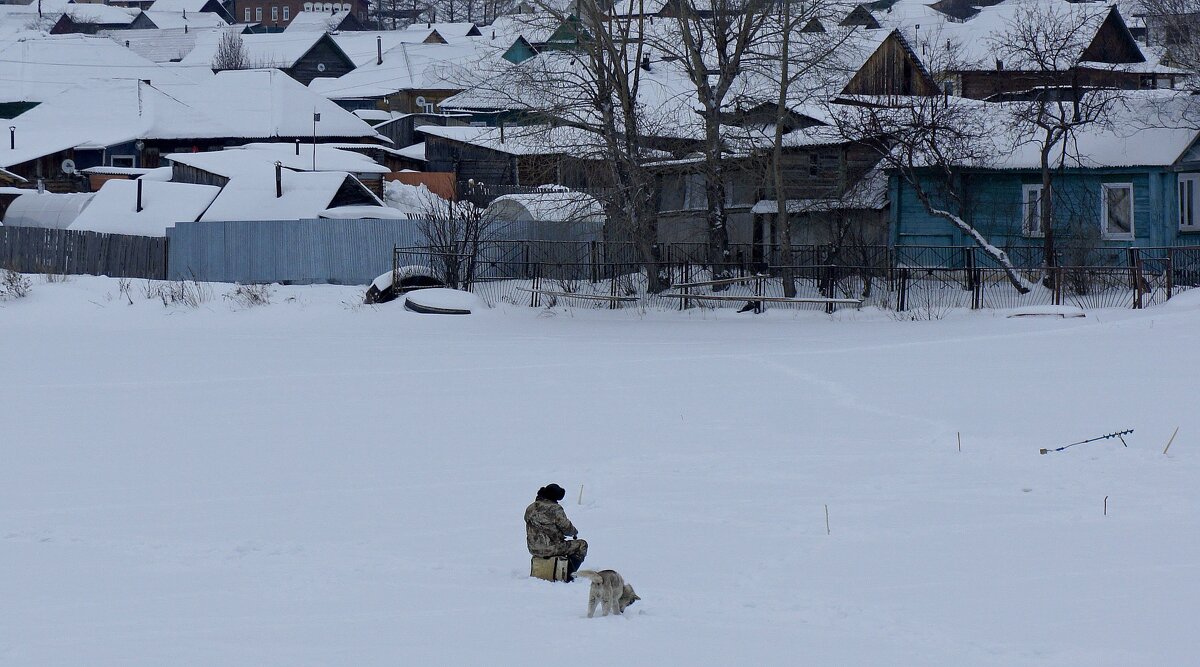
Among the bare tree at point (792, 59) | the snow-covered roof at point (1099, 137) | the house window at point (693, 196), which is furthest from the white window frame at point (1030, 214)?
the house window at point (693, 196)

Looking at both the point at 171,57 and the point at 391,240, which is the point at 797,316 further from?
the point at 171,57

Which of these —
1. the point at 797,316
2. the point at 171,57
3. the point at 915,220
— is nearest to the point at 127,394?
the point at 797,316

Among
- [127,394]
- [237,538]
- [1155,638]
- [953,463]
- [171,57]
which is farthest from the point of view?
[171,57]

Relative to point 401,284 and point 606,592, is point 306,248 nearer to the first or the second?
point 401,284

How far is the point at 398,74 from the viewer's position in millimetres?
74625

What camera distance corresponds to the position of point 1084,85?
3656 cm

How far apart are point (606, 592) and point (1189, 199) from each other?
28448mm

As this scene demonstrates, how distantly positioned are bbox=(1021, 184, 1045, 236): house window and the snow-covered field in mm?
11264

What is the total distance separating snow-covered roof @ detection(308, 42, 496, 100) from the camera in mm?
72125

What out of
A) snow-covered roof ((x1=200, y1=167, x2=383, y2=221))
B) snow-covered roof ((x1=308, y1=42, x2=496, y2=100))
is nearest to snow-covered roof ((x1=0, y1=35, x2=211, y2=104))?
snow-covered roof ((x1=308, y1=42, x2=496, y2=100))

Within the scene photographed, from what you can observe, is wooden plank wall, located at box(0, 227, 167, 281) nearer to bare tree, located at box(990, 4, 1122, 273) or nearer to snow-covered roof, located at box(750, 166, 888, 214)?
snow-covered roof, located at box(750, 166, 888, 214)

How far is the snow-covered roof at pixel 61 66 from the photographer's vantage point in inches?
2517

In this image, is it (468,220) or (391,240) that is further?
(391,240)

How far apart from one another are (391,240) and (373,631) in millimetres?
26920
